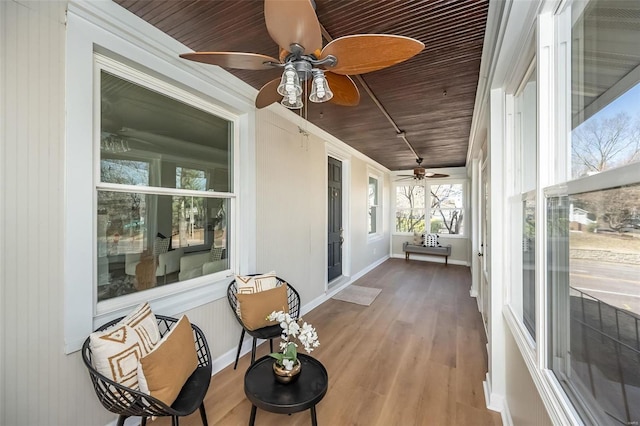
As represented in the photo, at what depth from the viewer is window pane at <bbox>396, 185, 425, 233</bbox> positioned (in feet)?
24.1

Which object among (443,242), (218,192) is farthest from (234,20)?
(443,242)

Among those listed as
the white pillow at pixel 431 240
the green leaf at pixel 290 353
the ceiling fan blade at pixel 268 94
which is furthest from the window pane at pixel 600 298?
the white pillow at pixel 431 240

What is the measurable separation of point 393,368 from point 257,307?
1355 millimetres

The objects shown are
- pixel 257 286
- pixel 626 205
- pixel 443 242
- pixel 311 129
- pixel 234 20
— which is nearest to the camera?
pixel 626 205

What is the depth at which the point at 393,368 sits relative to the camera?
7.67 feet

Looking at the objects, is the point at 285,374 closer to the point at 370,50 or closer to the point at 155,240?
the point at 155,240

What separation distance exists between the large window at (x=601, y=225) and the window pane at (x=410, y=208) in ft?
21.7

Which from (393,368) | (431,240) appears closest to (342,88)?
(393,368)

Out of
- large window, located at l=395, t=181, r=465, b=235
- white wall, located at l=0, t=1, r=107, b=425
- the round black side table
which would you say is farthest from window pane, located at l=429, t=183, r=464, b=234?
white wall, located at l=0, t=1, r=107, b=425

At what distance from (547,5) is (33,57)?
7.76 ft

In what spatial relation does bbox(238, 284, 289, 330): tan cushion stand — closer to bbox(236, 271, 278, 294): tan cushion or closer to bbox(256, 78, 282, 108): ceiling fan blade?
bbox(236, 271, 278, 294): tan cushion

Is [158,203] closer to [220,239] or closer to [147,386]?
A: [220,239]

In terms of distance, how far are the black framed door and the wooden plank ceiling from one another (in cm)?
131

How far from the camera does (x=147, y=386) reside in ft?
4.14
